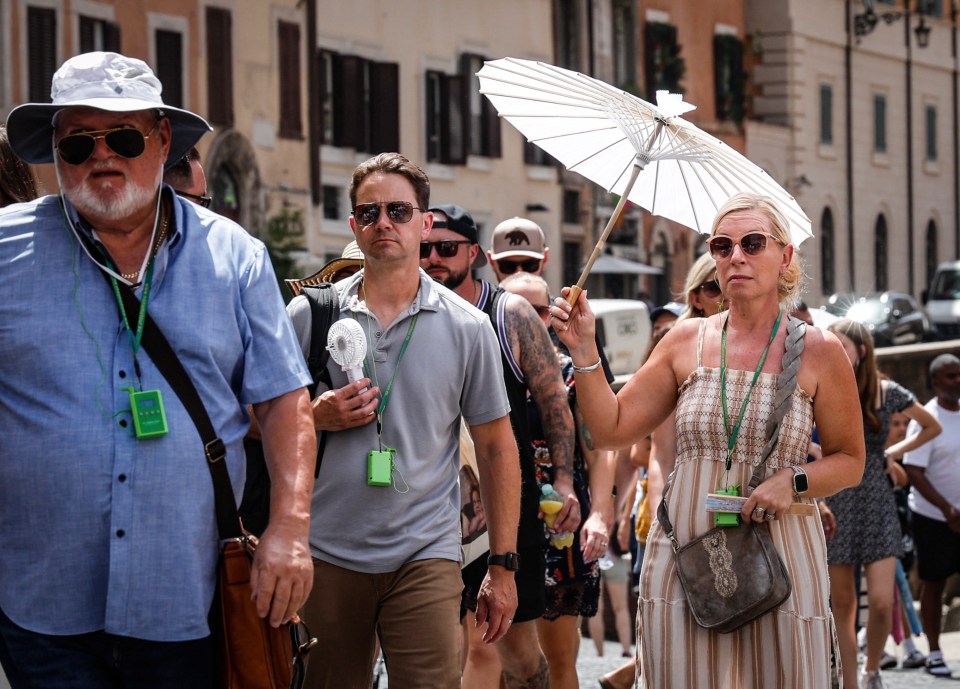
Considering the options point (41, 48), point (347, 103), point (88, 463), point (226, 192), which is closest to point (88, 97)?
point (88, 463)

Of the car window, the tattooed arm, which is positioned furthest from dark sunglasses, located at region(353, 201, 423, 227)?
the car window

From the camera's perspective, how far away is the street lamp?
50344mm

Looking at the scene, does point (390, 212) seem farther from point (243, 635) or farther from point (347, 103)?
point (347, 103)

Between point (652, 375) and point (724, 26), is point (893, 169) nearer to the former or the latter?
point (724, 26)

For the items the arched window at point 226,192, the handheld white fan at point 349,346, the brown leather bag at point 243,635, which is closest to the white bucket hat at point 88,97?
the brown leather bag at point 243,635

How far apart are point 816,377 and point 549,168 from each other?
33838 millimetres

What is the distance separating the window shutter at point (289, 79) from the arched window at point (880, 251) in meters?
23.7

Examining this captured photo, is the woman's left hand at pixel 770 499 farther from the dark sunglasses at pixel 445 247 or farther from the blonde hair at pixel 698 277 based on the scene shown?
the blonde hair at pixel 698 277

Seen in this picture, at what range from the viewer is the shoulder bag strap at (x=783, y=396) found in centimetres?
559

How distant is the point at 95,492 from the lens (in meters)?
4.26

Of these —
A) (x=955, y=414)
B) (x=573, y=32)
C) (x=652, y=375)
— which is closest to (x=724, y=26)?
(x=573, y=32)

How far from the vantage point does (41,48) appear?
26719 mm

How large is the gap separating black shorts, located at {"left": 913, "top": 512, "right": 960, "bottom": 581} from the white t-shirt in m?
0.06

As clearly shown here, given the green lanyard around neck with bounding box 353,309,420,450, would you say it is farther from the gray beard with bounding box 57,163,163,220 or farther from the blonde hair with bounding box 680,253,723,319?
the blonde hair with bounding box 680,253,723,319
